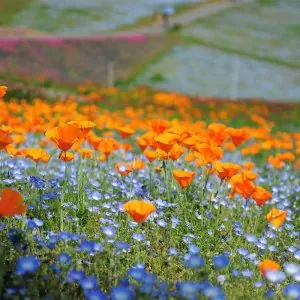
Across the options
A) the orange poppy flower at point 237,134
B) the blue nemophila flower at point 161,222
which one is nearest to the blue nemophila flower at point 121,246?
the blue nemophila flower at point 161,222

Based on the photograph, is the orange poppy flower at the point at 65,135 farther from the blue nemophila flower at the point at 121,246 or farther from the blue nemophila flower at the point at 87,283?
the blue nemophila flower at the point at 87,283

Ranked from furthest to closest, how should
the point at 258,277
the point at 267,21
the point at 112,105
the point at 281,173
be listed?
1. the point at 267,21
2. the point at 112,105
3. the point at 281,173
4. the point at 258,277

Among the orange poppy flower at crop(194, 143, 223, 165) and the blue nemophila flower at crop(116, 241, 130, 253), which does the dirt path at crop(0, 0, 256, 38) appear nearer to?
the orange poppy flower at crop(194, 143, 223, 165)

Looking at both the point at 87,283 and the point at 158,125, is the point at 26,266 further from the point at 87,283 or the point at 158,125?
the point at 158,125

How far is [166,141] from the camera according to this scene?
3365 millimetres

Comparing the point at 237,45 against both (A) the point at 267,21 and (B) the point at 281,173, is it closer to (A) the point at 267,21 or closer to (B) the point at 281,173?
(A) the point at 267,21

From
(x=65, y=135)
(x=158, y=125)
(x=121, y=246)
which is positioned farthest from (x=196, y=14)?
(x=121, y=246)

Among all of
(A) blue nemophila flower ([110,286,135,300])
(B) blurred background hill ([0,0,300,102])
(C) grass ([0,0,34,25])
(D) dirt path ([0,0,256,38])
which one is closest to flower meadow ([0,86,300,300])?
(A) blue nemophila flower ([110,286,135,300])

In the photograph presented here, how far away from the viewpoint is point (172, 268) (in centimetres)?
323

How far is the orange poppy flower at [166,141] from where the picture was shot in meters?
3.36

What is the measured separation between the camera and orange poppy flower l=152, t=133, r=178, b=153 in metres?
3.36

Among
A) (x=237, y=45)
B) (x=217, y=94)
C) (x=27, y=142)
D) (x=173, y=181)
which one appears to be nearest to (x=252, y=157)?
(x=27, y=142)

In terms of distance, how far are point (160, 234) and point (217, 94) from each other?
64.2 ft

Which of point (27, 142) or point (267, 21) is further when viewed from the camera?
point (267, 21)
